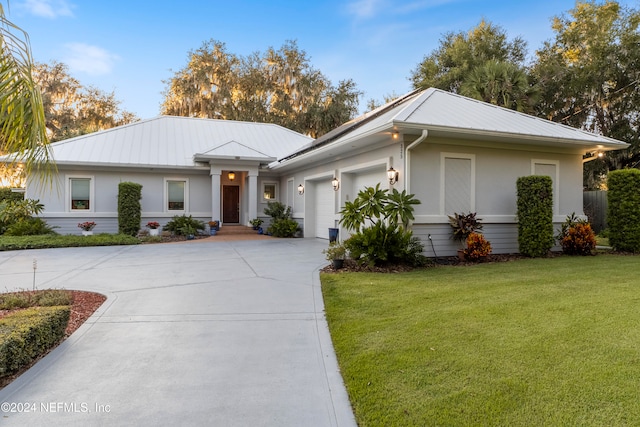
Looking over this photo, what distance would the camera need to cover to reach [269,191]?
16.2 meters

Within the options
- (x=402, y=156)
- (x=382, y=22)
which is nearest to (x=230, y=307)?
(x=402, y=156)

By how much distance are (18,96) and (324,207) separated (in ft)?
32.1

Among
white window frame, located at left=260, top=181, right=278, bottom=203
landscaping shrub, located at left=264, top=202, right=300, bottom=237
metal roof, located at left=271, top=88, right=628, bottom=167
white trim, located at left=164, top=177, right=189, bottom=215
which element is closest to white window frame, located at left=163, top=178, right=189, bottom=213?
white trim, located at left=164, top=177, right=189, bottom=215

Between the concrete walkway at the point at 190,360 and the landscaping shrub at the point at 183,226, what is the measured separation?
6.98 m

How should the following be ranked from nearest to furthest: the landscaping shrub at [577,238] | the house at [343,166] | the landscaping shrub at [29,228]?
1. the house at [343,166]
2. the landscaping shrub at [577,238]
3. the landscaping shrub at [29,228]

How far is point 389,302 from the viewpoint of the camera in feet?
15.1

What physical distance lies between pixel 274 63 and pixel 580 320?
2501cm

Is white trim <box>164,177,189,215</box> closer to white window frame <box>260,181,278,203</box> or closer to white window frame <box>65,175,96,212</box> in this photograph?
white window frame <box>65,175,96,212</box>

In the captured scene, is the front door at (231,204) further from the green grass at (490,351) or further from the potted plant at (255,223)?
the green grass at (490,351)

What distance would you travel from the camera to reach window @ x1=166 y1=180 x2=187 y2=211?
14.5 m

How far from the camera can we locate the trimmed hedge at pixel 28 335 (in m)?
2.73

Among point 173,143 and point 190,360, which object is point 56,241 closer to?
point 173,143

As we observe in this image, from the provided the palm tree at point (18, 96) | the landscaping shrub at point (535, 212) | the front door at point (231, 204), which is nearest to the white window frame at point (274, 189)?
the front door at point (231, 204)

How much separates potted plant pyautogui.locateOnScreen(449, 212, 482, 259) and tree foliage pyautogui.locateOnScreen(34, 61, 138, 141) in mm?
22612
